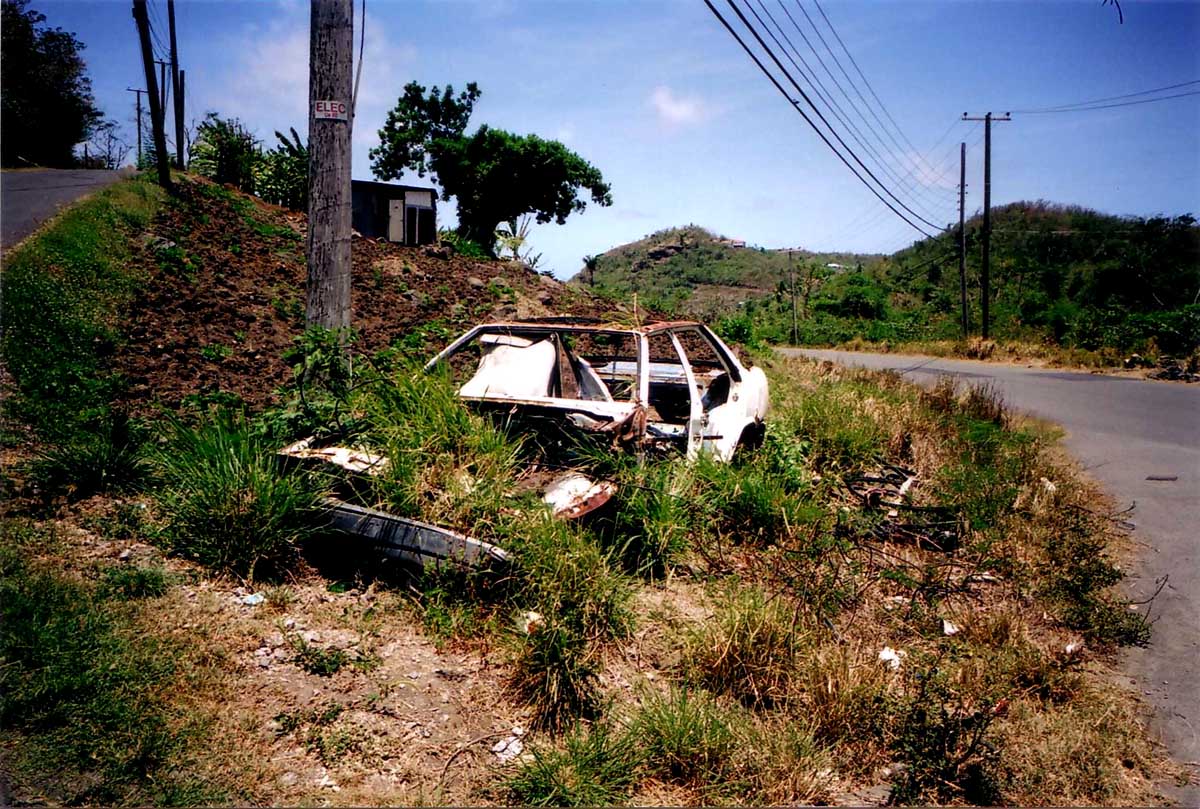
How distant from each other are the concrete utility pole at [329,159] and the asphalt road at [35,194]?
7109 millimetres

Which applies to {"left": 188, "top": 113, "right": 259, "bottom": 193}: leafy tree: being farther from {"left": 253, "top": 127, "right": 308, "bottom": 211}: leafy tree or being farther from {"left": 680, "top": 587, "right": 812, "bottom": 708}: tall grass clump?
{"left": 680, "top": 587, "right": 812, "bottom": 708}: tall grass clump

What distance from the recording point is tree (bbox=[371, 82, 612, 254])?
127 feet

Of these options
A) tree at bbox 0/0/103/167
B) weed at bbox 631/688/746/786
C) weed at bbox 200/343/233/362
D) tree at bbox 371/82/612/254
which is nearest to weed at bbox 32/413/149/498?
weed at bbox 200/343/233/362

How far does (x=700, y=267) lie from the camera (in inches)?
2694

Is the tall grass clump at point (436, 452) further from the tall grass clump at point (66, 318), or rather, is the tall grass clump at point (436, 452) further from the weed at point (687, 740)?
the tall grass clump at point (66, 318)

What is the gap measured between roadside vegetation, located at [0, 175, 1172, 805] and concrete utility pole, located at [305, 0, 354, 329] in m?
0.49

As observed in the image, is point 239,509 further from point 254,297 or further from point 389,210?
point 389,210

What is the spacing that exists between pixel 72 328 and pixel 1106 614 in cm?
967

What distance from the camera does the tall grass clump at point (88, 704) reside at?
2.66m

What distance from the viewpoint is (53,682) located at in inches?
118

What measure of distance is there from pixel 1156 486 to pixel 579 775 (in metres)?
7.42

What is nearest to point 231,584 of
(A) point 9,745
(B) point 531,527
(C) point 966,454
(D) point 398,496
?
(D) point 398,496

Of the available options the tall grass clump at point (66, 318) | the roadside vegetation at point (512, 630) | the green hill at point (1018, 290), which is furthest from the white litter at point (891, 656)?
the green hill at point (1018, 290)

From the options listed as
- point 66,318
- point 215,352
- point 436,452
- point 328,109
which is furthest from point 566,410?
point 66,318
